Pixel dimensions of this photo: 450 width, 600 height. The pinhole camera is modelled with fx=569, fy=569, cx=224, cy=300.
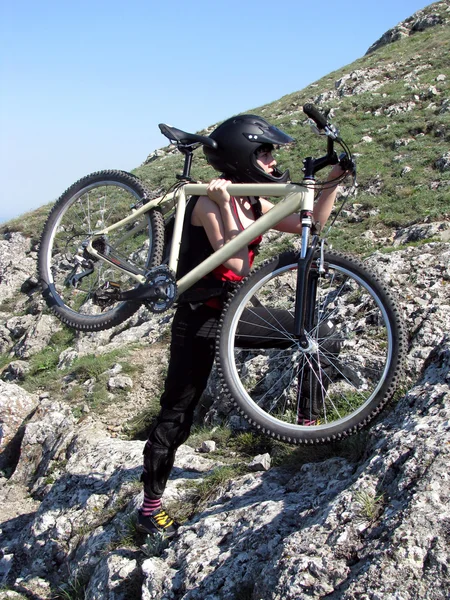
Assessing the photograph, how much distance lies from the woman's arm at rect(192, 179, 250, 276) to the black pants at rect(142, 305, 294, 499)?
1.34ft

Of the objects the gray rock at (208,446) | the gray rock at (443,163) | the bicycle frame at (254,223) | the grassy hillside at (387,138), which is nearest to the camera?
the bicycle frame at (254,223)

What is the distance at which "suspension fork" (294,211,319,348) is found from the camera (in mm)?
3795

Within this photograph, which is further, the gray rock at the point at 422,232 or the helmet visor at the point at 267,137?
the gray rock at the point at 422,232

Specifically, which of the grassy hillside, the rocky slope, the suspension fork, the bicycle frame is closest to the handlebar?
the bicycle frame

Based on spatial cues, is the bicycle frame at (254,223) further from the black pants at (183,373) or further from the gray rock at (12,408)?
the gray rock at (12,408)

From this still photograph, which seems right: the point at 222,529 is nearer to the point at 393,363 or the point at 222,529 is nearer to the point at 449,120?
the point at 393,363

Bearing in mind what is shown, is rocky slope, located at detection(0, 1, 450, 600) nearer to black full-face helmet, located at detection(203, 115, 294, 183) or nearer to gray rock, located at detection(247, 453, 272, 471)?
gray rock, located at detection(247, 453, 272, 471)

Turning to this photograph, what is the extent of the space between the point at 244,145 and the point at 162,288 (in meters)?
1.22

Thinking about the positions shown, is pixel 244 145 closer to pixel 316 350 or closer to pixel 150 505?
pixel 316 350

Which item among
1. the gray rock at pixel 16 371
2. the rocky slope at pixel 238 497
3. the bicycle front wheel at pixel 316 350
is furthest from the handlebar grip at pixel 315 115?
the gray rock at pixel 16 371

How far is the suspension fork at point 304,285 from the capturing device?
3795 millimetres

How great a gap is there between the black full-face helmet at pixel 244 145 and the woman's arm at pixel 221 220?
15 cm

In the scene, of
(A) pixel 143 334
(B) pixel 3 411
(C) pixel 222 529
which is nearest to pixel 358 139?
(A) pixel 143 334

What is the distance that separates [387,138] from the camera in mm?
20422
